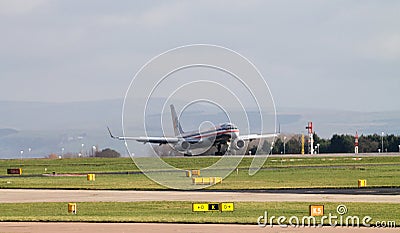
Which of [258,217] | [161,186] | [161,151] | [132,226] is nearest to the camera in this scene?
[132,226]

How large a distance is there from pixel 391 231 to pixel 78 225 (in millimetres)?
12857

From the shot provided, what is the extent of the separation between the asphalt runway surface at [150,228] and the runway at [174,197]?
14952 millimetres

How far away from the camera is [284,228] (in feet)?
117

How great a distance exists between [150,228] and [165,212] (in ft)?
27.4

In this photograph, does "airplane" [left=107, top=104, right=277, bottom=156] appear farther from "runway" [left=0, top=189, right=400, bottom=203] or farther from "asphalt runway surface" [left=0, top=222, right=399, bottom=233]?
"asphalt runway surface" [left=0, top=222, right=399, bottom=233]

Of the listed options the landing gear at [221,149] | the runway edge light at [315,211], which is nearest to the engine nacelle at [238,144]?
the landing gear at [221,149]

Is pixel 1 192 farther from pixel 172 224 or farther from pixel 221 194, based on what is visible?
pixel 172 224

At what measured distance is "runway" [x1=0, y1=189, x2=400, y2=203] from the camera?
5250 cm

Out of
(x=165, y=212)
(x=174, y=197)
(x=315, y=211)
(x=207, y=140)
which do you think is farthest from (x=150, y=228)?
(x=207, y=140)

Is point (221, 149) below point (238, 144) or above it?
below

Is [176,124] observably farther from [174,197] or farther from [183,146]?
[174,197]

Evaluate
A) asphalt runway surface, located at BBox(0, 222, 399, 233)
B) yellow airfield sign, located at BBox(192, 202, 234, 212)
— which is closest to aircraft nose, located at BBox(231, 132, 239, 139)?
yellow airfield sign, located at BBox(192, 202, 234, 212)

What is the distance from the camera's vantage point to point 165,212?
147 feet

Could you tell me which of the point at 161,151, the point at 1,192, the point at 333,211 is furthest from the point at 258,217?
the point at 161,151
